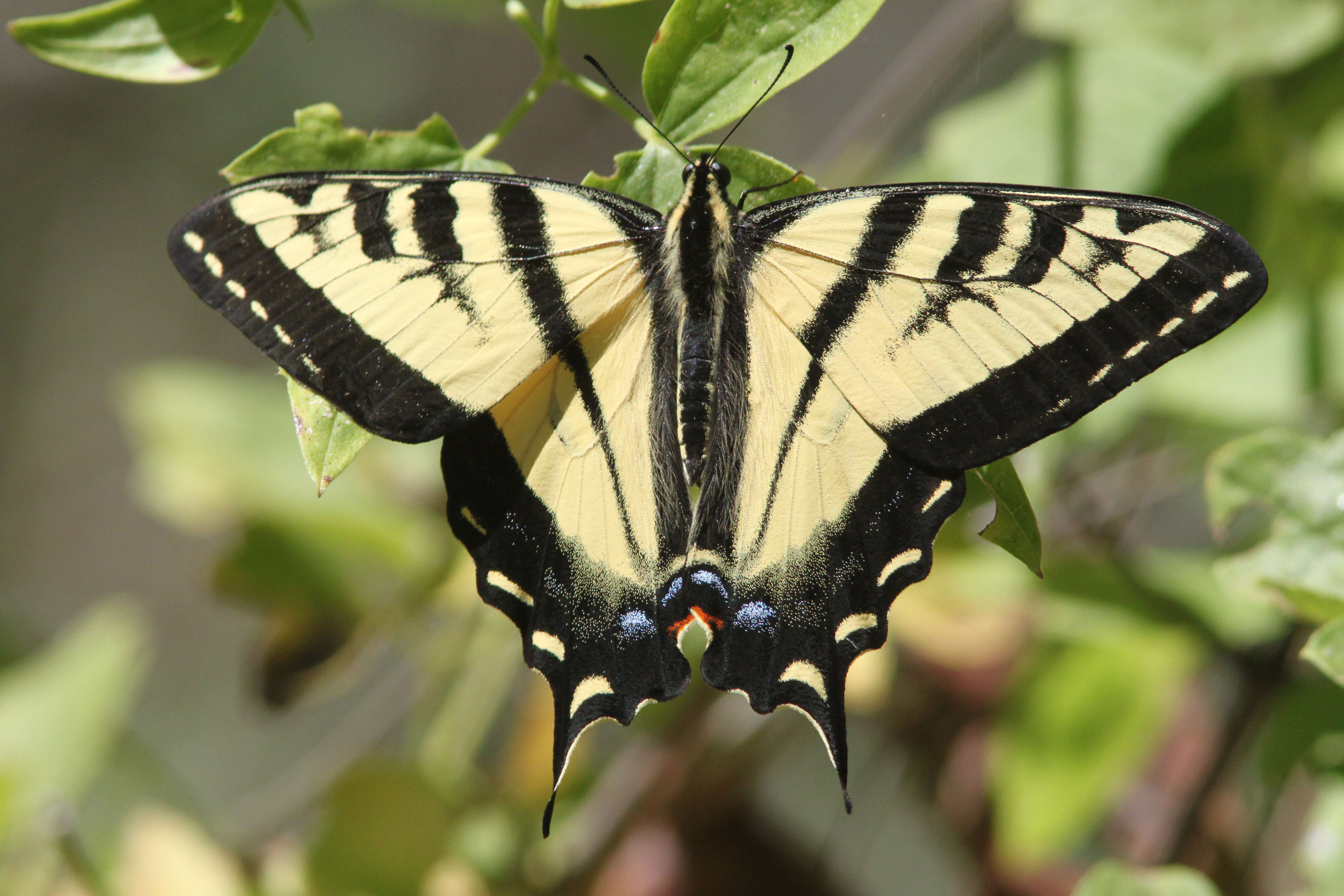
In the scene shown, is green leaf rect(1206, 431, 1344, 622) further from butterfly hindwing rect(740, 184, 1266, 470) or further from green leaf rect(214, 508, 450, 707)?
green leaf rect(214, 508, 450, 707)

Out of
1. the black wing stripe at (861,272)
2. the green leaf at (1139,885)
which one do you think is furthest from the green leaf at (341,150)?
the green leaf at (1139,885)

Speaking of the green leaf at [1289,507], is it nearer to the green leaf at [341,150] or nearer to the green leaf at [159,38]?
the green leaf at [341,150]

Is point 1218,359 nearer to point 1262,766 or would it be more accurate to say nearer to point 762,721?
point 1262,766

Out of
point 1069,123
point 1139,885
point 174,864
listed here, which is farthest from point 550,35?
point 174,864

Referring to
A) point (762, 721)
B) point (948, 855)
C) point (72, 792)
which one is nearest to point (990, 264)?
point (762, 721)

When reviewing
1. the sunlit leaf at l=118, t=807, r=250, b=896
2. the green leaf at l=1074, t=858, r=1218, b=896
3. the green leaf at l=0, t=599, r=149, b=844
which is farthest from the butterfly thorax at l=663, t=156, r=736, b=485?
the green leaf at l=0, t=599, r=149, b=844
